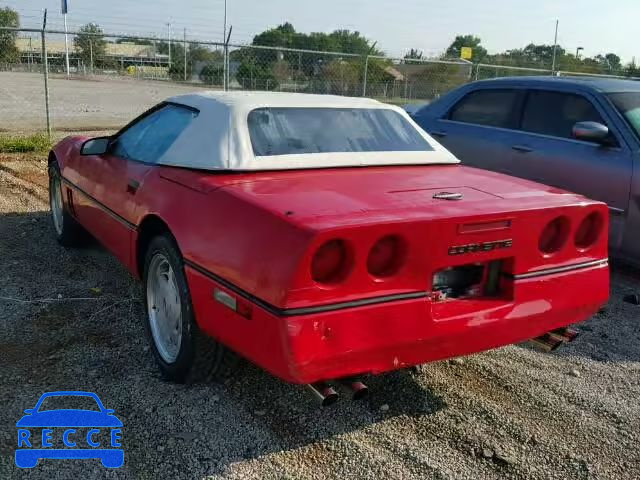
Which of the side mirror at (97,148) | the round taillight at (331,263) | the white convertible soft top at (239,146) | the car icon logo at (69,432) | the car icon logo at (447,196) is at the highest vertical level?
the white convertible soft top at (239,146)

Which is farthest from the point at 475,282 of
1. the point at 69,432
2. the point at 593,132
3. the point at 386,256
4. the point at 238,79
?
the point at 238,79

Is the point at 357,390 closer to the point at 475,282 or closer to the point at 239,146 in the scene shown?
the point at 475,282

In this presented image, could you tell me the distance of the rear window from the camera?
11.6 feet

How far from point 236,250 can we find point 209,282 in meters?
0.25

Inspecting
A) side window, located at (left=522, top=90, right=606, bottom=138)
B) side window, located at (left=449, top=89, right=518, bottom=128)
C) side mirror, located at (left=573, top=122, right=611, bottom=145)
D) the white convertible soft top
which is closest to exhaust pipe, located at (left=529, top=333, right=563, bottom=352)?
the white convertible soft top

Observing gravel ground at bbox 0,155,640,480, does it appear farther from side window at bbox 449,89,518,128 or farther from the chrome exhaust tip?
side window at bbox 449,89,518,128

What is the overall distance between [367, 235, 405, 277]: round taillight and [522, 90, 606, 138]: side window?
356 centimetres

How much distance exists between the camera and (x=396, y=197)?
2.89m

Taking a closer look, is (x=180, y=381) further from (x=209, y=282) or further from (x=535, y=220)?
(x=535, y=220)

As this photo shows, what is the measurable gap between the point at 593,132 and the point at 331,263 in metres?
3.55

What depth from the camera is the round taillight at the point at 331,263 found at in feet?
8.12

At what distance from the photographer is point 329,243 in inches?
97.3

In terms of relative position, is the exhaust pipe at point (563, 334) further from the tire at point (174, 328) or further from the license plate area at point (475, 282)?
the tire at point (174, 328)

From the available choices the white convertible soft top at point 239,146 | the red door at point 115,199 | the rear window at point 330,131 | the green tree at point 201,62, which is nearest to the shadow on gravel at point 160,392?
the red door at point 115,199
